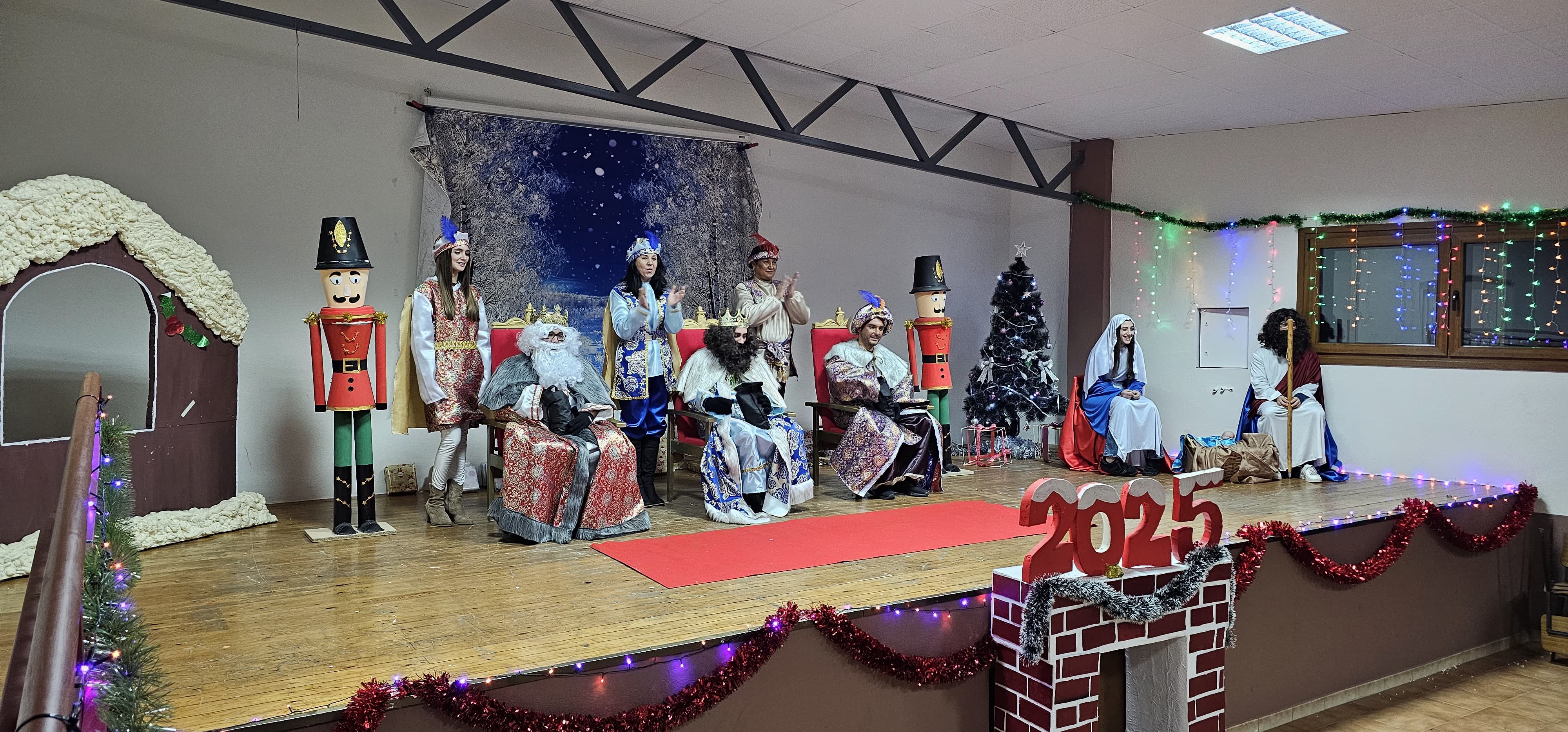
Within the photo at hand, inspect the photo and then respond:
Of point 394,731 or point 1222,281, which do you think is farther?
point 1222,281

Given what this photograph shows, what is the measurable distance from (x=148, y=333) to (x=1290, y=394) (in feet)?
23.1

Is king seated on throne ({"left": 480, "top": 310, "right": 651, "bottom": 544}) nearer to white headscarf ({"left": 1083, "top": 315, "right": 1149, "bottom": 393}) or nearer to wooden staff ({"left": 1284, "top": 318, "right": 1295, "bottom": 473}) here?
white headscarf ({"left": 1083, "top": 315, "right": 1149, "bottom": 393})

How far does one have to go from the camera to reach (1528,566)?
20.0 feet

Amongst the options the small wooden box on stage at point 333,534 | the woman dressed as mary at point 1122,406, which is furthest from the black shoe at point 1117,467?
the small wooden box on stage at point 333,534

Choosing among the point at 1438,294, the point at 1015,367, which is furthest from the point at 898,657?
A: the point at 1438,294

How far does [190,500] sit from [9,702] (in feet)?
13.5

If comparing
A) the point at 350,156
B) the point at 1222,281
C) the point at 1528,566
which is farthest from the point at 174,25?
the point at 1528,566

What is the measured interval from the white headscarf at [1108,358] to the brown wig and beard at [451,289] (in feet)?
15.1

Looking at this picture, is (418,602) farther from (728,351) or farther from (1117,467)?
(1117,467)

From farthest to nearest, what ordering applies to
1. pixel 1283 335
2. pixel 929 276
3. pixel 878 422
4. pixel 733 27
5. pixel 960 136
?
pixel 960 136
pixel 1283 335
pixel 929 276
pixel 878 422
pixel 733 27

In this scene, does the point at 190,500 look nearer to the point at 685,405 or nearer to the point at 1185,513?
the point at 685,405

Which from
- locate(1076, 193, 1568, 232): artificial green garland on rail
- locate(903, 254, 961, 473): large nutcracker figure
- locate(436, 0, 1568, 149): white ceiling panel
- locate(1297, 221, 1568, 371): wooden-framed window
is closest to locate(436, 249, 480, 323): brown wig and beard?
locate(436, 0, 1568, 149): white ceiling panel

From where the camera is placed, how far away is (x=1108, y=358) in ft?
24.5

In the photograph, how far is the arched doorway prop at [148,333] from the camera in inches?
157
